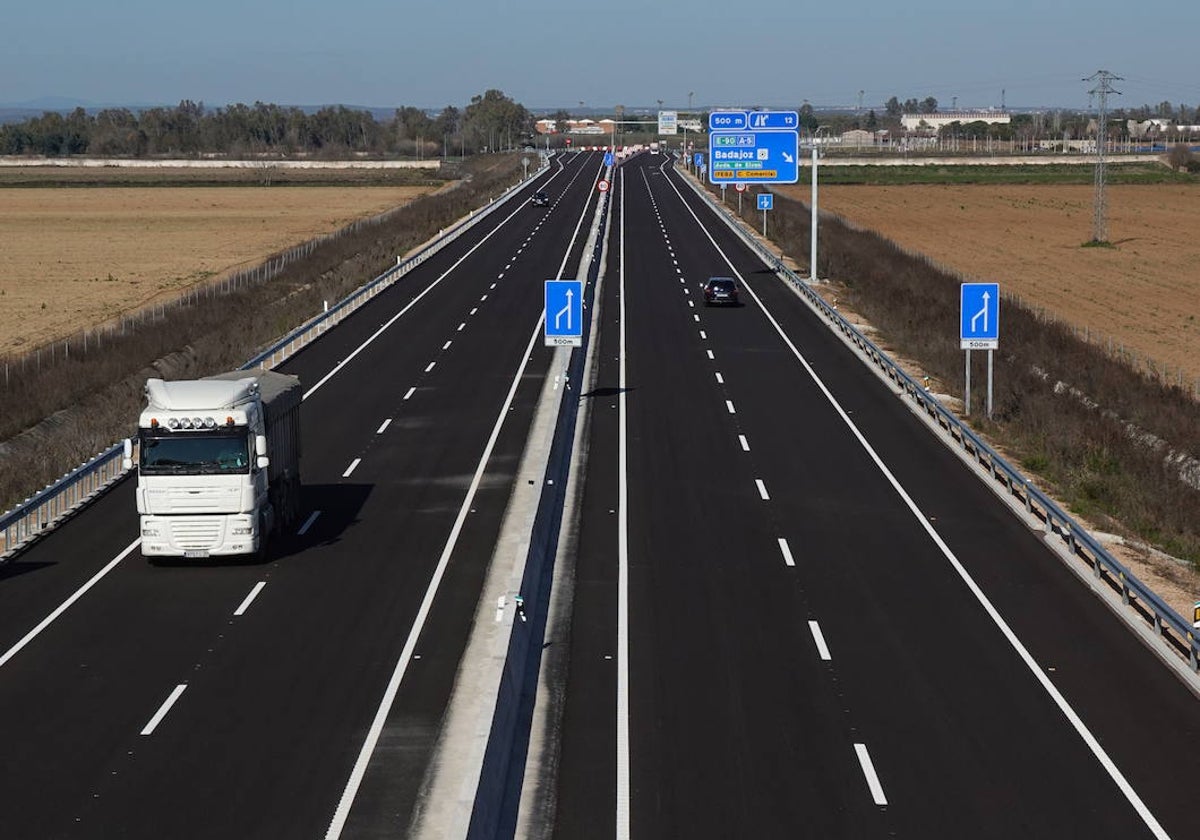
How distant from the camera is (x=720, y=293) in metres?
64.8

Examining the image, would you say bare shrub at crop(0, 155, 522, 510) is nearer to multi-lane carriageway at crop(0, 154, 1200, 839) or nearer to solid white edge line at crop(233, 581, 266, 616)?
multi-lane carriageway at crop(0, 154, 1200, 839)

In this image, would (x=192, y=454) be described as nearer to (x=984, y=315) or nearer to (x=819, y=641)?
(x=819, y=641)

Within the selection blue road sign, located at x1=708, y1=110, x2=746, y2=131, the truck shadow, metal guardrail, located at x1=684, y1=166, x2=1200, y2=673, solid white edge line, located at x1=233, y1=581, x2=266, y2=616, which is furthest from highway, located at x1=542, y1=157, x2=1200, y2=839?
blue road sign, located at x1=708, y1=110, x2=746, y2=131

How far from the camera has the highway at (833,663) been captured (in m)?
16.8

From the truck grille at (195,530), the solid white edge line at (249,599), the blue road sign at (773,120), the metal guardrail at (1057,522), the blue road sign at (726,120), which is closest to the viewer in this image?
the metal guardrail at (1057,522)

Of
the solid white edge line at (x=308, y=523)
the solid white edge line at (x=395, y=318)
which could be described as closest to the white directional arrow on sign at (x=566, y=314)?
the solid white edge line at (x=395, y=318)

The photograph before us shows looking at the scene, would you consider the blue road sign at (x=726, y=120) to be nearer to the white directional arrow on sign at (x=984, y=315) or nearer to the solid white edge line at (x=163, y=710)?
the white directional arrow on sign at (x=984, y=315)

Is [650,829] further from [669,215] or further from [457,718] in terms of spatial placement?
[669,215]

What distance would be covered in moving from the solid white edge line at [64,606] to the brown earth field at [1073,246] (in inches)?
1292

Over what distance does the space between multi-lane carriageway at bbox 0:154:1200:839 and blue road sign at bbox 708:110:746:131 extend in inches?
1435

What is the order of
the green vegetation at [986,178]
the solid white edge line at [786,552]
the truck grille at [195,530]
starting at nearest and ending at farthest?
the truck grille at [195,530] < the solid white edge line at [786,552] < the green vegetation at [986,178]

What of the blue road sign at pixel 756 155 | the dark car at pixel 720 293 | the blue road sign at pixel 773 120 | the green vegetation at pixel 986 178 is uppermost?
the blue road sign at pixel 773 120

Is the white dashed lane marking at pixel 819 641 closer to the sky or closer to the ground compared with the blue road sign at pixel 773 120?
closer to the ground

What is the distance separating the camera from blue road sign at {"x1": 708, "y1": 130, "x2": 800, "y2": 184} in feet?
247
